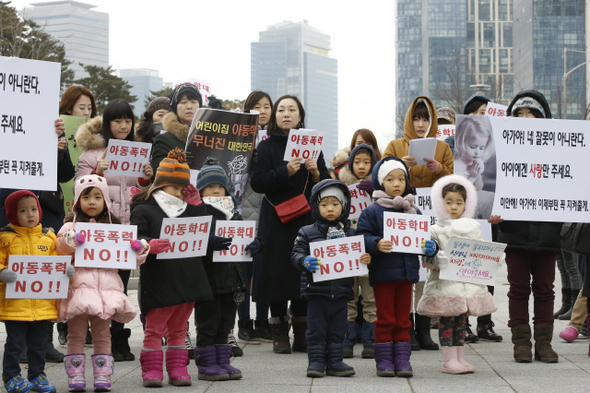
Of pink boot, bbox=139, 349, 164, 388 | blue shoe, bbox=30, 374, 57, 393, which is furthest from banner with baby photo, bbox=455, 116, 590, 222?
blue shoe, bbox=30, 374, 57, 393

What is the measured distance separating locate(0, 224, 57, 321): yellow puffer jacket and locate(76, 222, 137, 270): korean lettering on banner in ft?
1.07

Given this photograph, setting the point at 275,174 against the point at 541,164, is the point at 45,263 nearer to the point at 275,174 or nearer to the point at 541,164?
the point at 275,174

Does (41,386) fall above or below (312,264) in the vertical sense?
below

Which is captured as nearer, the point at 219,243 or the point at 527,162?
the point at 219,243

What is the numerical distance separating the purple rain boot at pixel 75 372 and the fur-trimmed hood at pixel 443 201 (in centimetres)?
318

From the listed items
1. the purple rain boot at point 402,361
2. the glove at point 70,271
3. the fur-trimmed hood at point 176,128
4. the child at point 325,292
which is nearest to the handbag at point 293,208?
the child at point 325,292

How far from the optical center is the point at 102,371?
595cm

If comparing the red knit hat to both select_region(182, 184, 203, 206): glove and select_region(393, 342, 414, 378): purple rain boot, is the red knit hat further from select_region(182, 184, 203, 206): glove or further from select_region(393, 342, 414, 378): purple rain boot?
select_region(393, 342, 414, 378): purple rain boot

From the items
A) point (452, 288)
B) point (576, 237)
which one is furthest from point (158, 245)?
point (576, 237)

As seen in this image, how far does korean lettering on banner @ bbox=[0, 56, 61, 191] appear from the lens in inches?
231

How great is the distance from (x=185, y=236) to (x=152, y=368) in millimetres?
1045

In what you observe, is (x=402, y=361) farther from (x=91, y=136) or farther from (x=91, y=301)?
(x=91, y=136)

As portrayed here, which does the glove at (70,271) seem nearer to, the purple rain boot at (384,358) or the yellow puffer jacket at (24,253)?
the yellow puffer jacket at (24,253)

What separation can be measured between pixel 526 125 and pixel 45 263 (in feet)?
14.6
